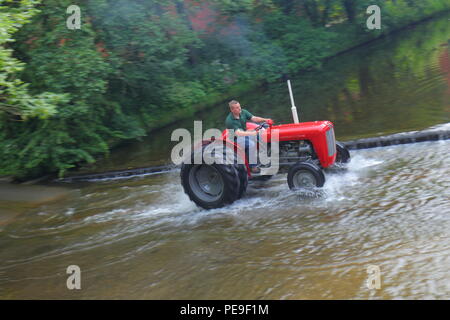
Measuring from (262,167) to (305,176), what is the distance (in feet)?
2.62

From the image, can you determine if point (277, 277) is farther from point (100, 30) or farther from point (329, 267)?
point (100, 30)

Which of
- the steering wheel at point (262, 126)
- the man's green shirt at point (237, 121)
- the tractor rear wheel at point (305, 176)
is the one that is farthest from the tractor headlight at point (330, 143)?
the man's green shirt at point (237, 121)

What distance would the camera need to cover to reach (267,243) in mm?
6422

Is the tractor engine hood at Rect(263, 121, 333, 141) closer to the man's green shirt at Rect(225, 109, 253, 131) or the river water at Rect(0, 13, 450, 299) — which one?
the man's green shirt at Rect(225, 109, 253, 131)

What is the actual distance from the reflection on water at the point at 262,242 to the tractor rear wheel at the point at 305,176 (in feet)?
0.69

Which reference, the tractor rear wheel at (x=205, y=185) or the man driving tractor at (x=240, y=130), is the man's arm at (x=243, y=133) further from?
the tractor rear wheel at (x=205, y=185)

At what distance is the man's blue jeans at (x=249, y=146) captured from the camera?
819 cm

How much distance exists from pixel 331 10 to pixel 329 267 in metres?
23.5

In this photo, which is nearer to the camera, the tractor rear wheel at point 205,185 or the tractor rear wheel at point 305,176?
the tractor rear wheel at point 305,176

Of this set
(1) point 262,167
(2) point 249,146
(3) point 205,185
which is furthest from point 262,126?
(3) point 205,185

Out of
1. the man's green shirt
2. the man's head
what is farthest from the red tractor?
the man's head

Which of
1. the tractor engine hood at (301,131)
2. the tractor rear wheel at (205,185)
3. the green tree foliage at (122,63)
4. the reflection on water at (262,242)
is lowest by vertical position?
the reflection on water at (262,242)

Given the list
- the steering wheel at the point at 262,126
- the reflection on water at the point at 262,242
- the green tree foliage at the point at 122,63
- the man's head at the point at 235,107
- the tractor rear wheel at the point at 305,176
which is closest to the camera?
the reflection on water at the point at 262,242

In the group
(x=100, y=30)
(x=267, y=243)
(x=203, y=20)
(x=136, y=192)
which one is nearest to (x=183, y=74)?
(x=203, y=20)
